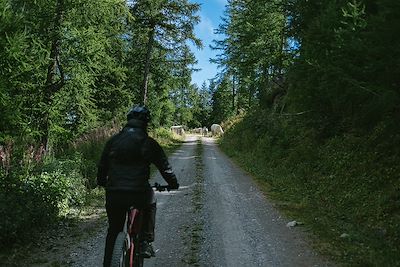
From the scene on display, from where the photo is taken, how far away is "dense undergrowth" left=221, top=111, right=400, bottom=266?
24.1 ft

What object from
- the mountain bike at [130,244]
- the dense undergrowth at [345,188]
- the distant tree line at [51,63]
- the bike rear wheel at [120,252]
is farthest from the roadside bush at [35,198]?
the dense undergrowth at [345,188]

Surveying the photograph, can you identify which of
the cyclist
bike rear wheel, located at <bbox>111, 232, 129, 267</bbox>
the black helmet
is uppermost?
the black helmet

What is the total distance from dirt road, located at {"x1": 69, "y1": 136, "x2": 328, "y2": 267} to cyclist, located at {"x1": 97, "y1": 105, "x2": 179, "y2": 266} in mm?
1882

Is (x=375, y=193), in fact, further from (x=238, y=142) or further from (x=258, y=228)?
(x=238, y=142)

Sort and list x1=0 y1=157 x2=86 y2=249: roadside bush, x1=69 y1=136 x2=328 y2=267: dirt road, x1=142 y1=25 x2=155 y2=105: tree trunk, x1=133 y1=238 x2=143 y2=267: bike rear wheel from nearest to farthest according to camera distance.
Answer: x1=133 y1=238 x2=143 y2=267: bike rear wheel → x1=69 y1=136 x2=328 y2=267: dirt road → x1=0 y1=157 x2=86 y2=249: roadside bush → x1=142 y1=25 x2=155 y2=105: tree trunk

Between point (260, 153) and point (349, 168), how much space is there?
382 inches

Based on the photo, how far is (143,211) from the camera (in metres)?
5.05

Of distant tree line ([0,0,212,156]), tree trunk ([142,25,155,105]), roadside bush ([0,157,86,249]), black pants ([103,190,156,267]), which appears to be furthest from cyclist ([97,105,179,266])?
tree trunk ([142,25,155,105])

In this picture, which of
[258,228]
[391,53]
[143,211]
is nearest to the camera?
[143,211]

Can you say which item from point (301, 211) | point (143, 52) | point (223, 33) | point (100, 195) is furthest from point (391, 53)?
point (223, 33)

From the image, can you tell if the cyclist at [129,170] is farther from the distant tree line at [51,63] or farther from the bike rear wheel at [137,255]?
the distant tree line at [51,63]

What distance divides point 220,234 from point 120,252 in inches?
155

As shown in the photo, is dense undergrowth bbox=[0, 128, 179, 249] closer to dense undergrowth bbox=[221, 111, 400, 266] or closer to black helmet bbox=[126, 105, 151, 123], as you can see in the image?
black helmet bbox=[126, 105, 151, 123]

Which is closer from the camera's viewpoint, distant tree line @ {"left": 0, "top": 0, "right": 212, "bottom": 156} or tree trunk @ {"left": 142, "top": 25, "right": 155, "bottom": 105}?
distant tree line @ {"left": 0, "top": 0, "right": 212, "bottom": 156}
